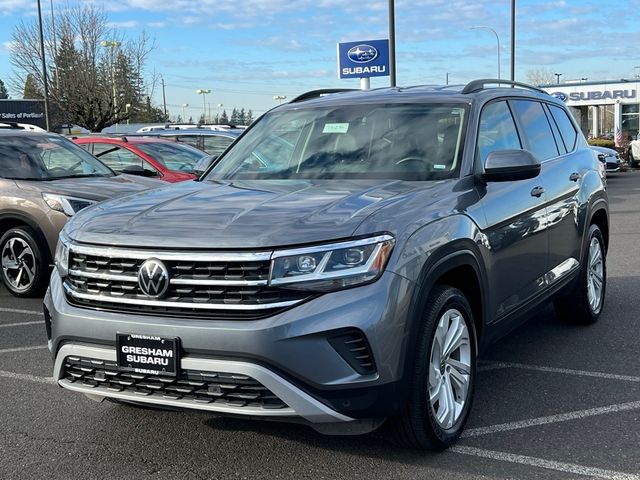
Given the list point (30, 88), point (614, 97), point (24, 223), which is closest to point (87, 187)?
point (24, 223)

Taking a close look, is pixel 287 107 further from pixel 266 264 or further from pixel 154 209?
pixel 266 264

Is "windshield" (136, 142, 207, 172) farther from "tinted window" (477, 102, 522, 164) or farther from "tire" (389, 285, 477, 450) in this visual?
"tire" (389, 285, 477, 450)

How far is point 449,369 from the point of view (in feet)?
12.2

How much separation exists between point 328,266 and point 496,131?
2.06 metres

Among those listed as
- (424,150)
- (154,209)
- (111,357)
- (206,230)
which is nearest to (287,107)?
(424,150)

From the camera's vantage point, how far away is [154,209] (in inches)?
146

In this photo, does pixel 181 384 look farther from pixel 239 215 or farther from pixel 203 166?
pixel 203 166

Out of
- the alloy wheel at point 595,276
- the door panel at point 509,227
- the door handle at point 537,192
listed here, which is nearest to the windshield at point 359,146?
the door panel at point 509,227

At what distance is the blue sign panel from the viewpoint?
1762 centimetres

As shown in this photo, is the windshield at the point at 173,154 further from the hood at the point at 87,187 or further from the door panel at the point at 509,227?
the door panel at the point at 509,227

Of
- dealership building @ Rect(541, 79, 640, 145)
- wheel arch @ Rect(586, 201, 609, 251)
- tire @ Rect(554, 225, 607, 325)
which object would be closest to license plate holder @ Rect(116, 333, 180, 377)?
tire @ Rect(554, 225, 607, 325)

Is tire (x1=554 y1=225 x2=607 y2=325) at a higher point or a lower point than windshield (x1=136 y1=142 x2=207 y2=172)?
lower

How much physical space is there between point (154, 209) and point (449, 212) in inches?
57.5

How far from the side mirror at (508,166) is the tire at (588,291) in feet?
6.47
